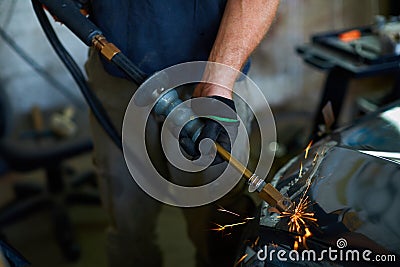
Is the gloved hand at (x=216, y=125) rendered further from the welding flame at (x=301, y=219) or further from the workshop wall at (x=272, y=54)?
the workshop wall at (x=272, y=54)

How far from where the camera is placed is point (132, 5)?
1.17 meters

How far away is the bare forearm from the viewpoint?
3.64 ft

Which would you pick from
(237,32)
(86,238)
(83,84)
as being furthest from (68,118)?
(237,32)

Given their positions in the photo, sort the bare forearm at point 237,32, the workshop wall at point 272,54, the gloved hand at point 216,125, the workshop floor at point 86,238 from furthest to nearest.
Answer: the workshop wall at point 272,54 < the workshop floor at point 86,238 < the bare forearm at point 237,32 < the gloved hand at point 216,125

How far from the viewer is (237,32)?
1.12m

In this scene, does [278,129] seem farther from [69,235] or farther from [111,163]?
[111,163]

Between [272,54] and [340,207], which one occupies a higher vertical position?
[340,207]

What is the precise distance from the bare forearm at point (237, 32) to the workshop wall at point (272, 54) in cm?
143

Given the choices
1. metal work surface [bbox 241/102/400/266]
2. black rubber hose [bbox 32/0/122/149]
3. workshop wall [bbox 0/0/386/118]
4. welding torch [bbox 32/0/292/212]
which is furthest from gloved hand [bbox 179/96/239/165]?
workshop wall [bbox 0/0/386/118]

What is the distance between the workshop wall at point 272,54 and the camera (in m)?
2.46

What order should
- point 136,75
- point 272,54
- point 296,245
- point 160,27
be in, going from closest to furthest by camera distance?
point 296,245 → point 136,75 → point 160,27 → point 272,54

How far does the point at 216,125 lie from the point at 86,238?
50.1 inches

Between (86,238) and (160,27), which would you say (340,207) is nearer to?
(160,27)

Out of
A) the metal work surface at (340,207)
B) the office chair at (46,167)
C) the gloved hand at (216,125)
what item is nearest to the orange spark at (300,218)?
the metal work surface at (340,207)
